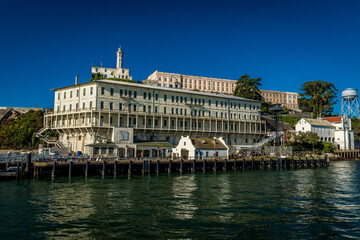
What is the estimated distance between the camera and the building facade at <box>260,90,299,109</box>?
150125 mm

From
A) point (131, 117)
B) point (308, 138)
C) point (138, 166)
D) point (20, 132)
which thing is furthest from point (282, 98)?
point (138, 166)

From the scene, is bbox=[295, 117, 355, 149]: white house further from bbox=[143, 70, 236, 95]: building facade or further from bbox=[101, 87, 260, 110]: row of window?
bbox=[143, 70, 236, 95]: building facade

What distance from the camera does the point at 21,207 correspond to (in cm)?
2291


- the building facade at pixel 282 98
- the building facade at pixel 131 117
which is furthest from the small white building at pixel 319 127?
the building facade at pixel 282 98

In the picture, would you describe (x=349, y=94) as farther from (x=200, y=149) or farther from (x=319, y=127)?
(x=200, y=149)

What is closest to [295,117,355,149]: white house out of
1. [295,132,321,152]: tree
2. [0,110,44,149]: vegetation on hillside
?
[295,132,321,152]: tree

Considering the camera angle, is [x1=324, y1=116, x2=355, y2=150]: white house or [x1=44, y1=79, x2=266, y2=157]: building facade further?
[x1=324, y1=116, x2=355, y2=150]: white house

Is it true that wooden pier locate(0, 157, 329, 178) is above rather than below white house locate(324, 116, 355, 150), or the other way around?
below

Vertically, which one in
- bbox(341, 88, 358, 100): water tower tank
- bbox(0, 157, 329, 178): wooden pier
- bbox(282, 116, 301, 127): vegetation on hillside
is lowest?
bbox(0, 157, 329, 178): wooden pier

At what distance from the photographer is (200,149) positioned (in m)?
54.7

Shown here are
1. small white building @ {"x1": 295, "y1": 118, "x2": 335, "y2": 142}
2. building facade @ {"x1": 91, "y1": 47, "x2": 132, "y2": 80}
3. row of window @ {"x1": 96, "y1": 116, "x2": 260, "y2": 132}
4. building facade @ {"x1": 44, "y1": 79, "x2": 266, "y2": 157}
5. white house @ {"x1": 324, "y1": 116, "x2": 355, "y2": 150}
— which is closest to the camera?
building facade @ {"x1": 44, "y1": 79, "x2": 266, "y2": 157}

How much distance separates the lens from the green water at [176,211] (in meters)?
17.5

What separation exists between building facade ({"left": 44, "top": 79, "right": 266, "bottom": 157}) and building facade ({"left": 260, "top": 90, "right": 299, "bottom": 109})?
74.9 meters

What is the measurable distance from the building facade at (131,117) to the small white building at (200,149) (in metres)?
8.99
